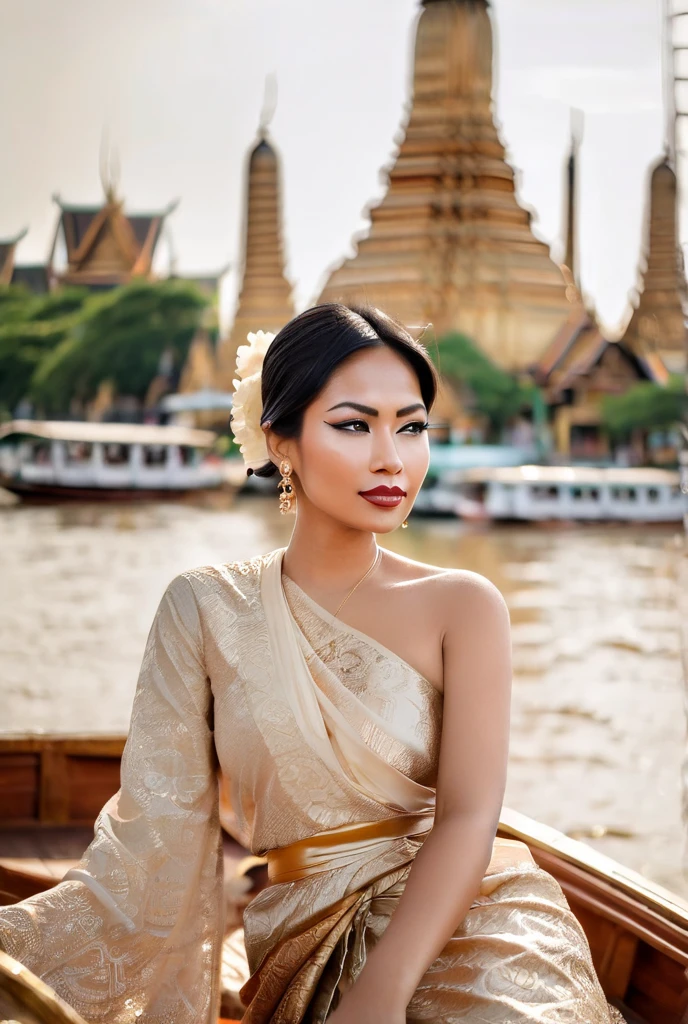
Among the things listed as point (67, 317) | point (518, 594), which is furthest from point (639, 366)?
point (67, 317)

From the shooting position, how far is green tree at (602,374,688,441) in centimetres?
1263

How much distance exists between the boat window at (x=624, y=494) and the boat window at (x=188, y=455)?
405 centimetres

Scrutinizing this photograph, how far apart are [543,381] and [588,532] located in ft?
7.28

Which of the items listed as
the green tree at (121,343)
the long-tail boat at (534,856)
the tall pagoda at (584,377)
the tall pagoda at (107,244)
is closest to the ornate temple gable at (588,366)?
the tall pagoda at (584,377)

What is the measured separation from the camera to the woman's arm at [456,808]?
3.02 feet

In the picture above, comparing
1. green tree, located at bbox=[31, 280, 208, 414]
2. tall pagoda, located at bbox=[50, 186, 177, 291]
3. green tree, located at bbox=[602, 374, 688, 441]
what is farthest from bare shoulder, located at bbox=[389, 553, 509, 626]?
tall pagoda, located at bbox=[50, 186, 177, 291]

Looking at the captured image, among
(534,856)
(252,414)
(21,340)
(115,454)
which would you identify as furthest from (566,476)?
(252,414)

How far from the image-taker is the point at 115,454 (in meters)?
12.9

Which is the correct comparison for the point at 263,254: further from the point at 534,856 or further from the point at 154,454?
the point at 534,856

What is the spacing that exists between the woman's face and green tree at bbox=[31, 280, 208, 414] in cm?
1263

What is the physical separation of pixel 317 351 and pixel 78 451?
1203 cm

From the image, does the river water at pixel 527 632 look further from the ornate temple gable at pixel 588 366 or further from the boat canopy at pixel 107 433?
the ornate temple gable at pixel 588 366

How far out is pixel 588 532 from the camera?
11.8 meters

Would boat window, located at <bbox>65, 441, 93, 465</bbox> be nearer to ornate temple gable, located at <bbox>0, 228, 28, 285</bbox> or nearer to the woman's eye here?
ornate temple gable, located at <bbox>0, 228, 28, 285</bbox>
